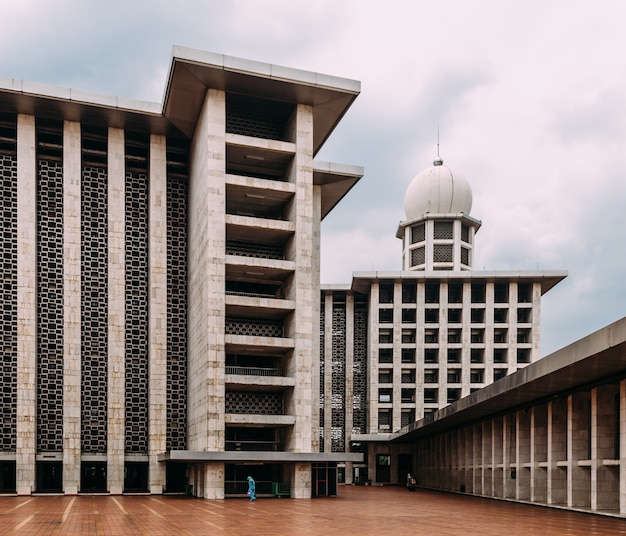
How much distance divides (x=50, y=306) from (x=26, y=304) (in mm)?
1383

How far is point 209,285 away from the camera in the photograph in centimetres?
3962

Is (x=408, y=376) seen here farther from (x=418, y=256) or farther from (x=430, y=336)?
(x=418, y=256)

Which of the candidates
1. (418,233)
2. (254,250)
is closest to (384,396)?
(418,233)

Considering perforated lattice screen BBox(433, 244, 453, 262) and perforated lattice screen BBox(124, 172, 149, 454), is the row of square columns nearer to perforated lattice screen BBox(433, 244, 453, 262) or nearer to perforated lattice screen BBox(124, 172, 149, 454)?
perforated lattice screen BBox(124, 172, 149, 454)

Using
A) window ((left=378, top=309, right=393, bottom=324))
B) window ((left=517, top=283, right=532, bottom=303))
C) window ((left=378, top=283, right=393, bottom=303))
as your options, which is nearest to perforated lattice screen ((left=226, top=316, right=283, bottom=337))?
window ((left=378, top=309, right=393, bottom=324))

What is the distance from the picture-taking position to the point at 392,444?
226 feet

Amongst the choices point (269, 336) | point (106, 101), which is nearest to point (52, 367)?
point (269, 336)

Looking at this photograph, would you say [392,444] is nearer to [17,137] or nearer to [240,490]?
[240,490]

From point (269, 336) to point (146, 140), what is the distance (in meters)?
15.3

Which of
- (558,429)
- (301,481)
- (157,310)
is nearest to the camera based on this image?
(558,429)

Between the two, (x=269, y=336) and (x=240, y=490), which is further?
(x=269, y=336)

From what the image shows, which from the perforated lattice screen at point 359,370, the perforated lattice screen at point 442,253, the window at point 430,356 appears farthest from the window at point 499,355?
the perforated lattice screen at point 359,370

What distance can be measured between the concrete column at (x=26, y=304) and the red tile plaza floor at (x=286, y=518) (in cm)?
453

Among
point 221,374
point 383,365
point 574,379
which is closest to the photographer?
point 574,379
